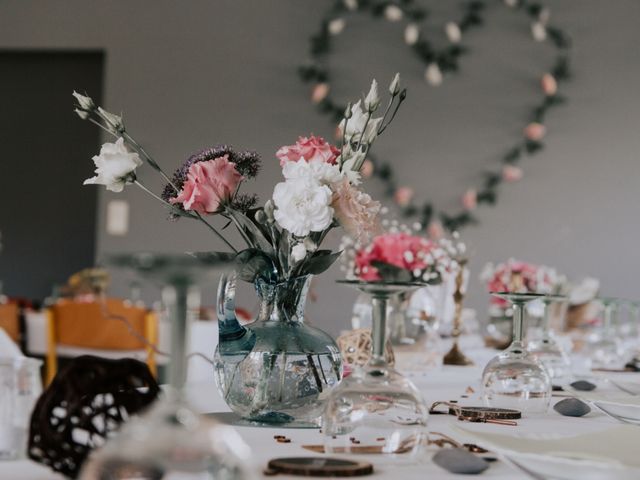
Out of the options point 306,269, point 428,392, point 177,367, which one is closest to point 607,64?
point 428,392

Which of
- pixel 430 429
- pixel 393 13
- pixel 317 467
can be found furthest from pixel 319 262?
pixel 393 13

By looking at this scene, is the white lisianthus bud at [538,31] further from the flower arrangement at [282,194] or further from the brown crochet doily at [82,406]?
the brown crochet doily at [82,406]

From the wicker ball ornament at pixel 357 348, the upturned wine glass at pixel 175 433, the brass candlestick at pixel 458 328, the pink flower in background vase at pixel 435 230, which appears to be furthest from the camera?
the pink flower in background vase at pixel 435 230

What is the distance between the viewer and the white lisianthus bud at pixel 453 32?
6.92m

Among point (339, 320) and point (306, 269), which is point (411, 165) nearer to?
point (339, 320)

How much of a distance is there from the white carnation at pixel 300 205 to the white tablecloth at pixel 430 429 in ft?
0.89

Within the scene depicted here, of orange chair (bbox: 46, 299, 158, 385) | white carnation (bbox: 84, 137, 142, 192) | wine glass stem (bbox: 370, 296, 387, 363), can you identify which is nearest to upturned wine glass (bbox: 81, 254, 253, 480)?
wine glass stem (bbox: 370, 296, 387, 363)

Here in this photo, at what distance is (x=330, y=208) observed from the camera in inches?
53.2

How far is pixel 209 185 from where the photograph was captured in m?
1.41

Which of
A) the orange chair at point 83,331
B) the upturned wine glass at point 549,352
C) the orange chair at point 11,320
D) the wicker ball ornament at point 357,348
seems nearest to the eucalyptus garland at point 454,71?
the orange chair at point 83,331

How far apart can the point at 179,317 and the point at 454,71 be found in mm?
6477

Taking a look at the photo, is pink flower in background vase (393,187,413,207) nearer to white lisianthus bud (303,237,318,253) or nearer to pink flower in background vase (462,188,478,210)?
pink flower in background vase (462,188,478,210)

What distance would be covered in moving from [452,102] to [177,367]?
6.46 metres

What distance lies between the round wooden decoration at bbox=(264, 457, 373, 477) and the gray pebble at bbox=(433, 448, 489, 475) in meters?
0.08
